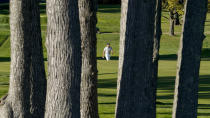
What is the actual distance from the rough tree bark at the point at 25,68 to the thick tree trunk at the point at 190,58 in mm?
2980

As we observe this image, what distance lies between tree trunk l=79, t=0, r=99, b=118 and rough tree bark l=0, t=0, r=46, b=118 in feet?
4.38

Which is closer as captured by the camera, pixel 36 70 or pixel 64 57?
A: pixel 64 57

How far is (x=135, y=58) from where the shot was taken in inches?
396

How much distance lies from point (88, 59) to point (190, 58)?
2.92 meters

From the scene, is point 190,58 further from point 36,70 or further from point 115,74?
point 115,74

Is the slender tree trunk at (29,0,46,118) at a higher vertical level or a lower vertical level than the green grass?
higher

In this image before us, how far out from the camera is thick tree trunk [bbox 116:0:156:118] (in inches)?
393

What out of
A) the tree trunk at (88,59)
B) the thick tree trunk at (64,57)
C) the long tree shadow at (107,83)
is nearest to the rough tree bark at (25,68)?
the tree trunk at (88,59)

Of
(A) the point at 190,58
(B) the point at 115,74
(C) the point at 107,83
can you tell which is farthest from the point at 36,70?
(B) the point at 115,74

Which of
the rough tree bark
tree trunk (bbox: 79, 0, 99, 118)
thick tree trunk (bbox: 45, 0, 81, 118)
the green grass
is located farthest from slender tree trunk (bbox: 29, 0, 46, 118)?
the green grass

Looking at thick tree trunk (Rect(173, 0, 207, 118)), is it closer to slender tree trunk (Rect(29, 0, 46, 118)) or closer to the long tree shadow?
slender tree trunk (Rect(29, 0, 46, 118))

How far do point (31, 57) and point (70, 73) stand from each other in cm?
354

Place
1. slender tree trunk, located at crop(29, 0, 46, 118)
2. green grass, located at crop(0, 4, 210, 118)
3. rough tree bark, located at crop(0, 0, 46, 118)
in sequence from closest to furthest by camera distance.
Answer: rough tree bark, located at crop(0, 0, 46, 118), slender tree trunk, located at crop(29, 0, 46, 118), green grass, located at crop(0, 4, 210, 118)

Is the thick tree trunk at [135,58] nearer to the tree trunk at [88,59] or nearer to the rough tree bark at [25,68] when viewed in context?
the rough tree bark at [25,68]
